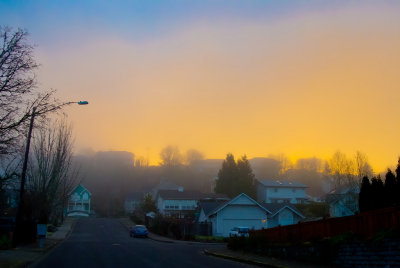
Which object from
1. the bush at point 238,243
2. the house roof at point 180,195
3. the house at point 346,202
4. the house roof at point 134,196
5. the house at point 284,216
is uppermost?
the house roof at point 134,196

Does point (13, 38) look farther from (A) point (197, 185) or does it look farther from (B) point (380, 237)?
(A) point (197, 185)

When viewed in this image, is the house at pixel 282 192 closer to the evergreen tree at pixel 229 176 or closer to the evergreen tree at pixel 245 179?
the evergreen tree at pixel 245 179

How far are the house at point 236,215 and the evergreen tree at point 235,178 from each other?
Result: 21.3 m

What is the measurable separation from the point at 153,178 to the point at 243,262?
305 ft

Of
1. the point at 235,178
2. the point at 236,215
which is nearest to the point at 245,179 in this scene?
the point at 235,178

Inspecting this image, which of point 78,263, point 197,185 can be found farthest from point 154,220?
point 197,185

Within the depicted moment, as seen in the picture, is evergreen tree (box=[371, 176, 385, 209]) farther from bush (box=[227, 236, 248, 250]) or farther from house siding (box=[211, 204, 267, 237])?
house siding (box=[211, 204, 267, 237])

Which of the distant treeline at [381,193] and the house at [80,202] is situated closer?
the distant treeline at [381,193]

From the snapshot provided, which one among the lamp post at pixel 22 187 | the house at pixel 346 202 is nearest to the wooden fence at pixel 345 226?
the lamp post at pixel 22 187

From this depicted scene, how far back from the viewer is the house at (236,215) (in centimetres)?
4700

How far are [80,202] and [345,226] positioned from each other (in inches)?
3140

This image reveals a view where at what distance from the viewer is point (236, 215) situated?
158ft

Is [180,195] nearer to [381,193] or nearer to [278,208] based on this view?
[278,208]

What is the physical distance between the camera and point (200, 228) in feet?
150
